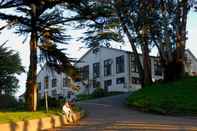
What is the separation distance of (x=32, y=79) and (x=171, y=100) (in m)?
9.22

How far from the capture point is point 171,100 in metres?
36.1

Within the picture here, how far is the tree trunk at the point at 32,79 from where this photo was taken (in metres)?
31.6

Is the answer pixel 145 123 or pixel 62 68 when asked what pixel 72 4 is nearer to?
pixel 62 68

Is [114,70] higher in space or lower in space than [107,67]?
lower

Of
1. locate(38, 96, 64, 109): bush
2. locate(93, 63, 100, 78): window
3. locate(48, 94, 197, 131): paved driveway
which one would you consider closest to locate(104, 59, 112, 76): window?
locate(93, 63, 100, 78): window

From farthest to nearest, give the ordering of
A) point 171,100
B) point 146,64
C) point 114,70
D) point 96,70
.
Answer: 1. point 96,70
2. point 114,70
3. point 146,64
4. point 171,100

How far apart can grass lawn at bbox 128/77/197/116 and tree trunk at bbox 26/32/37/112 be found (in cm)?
701

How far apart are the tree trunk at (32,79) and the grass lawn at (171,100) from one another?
23.0 feet

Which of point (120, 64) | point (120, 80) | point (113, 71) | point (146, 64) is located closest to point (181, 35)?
point (146, 64)

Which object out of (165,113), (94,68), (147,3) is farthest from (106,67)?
(165,113)

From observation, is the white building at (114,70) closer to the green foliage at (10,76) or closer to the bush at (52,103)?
the green foliage at (10,76)

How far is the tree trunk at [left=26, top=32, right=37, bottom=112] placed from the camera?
31.6 metres

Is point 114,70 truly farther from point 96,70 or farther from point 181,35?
point 181,35

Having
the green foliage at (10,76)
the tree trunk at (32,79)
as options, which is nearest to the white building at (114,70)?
the green foliage at (10,76)
